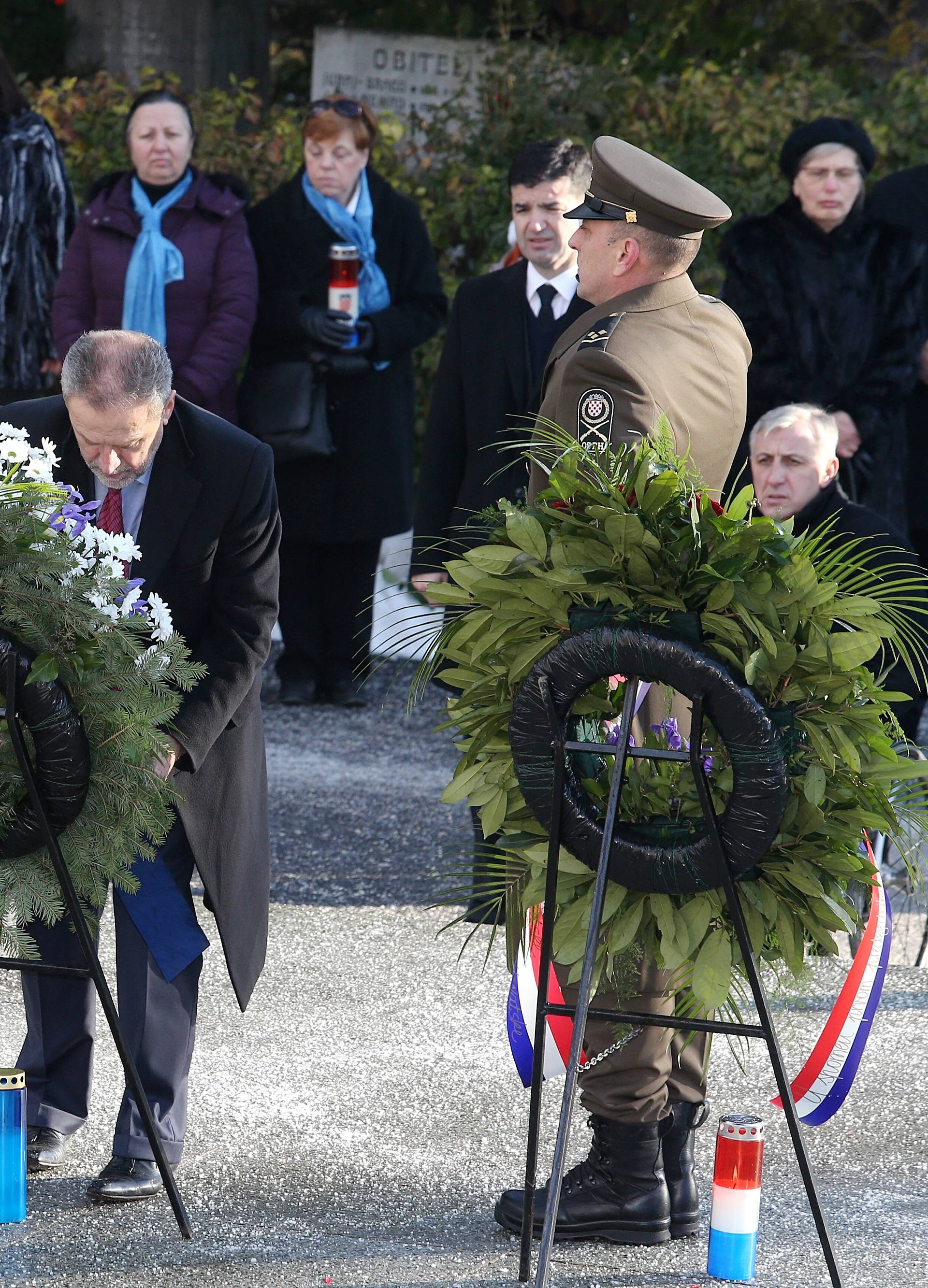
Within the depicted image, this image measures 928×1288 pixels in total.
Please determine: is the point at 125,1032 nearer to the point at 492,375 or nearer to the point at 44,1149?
the point at 44,1149

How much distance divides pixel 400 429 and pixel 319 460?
15.4 inches

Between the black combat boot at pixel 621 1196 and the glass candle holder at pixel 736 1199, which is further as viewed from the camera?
the black combat boot at pixel 621 1196

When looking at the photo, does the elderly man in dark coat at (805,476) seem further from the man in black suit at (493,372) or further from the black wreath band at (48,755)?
the black wreath band at (48,755)

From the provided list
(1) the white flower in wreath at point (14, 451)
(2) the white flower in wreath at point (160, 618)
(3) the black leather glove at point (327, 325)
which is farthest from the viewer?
(3) the black leather glove at point (327, 325)

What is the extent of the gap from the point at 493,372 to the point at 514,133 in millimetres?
3865

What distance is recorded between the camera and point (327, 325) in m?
6.98

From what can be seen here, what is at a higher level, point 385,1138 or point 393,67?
point 393,67

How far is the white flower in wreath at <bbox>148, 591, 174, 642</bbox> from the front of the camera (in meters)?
3.34

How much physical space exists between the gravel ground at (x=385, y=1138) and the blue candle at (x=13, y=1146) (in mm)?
44

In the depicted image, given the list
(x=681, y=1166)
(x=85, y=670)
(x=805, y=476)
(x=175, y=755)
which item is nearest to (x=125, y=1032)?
(x=175, y=755)

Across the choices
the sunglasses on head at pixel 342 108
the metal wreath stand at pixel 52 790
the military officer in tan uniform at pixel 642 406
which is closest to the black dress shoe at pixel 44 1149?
the metal wreath stand at pixel 52 790

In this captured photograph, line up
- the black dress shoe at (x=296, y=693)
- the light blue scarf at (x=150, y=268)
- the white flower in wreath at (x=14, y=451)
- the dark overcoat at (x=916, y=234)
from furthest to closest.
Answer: the black dress shoe at (x=296, y=693) < the light blue scarf at (x=150, y=268) < the dark overcoat at (x=916, y=234) < the white flower in wreath at (x=14, y=451)

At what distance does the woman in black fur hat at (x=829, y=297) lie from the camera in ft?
20.2

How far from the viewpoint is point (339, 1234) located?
11.4 ft
